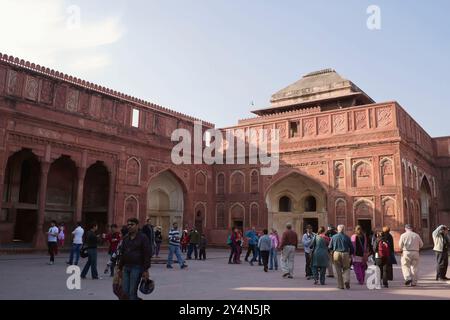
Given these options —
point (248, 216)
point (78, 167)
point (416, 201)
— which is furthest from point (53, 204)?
point (416, 201)

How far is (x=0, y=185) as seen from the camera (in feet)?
49.9

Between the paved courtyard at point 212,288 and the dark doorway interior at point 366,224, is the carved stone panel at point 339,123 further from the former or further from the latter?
the paved courtyard at point 212,288

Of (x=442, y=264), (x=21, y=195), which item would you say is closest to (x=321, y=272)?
(x=442, y=264)

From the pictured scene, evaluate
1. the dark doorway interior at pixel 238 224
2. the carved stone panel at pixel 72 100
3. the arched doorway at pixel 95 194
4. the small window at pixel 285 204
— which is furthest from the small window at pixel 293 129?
the carved stone panel at pixel 72 100

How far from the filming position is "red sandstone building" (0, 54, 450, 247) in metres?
17.3

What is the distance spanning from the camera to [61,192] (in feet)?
67.4

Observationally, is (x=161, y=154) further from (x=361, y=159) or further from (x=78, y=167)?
(x=361, y=159)

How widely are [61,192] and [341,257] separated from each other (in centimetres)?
1639

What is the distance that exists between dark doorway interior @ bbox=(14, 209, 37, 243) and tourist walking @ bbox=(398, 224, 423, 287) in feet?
54.6

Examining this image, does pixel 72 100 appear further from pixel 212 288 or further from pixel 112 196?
pixel 212 288

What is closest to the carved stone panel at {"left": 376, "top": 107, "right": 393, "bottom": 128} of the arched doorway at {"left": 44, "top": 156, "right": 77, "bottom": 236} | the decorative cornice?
the decorative cornice

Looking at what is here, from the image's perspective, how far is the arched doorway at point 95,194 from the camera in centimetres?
2042

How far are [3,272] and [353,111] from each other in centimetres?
1779

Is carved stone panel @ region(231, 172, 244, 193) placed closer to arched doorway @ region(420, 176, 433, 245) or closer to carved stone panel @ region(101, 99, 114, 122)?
carved stone panel @ region(101, 99, 114, 122)
